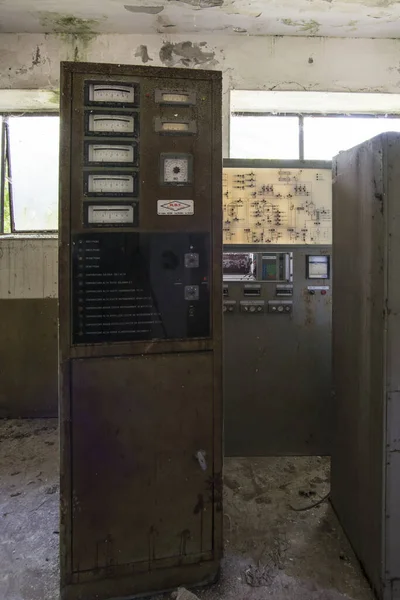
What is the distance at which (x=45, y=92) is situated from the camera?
3018 mm

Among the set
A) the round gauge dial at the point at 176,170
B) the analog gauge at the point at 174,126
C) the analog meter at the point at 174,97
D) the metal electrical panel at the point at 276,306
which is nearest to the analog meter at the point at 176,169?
the round gauge dial at the point at 176,170

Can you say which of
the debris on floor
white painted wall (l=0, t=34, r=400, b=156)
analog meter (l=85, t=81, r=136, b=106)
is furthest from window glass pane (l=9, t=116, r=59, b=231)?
the debris on floor

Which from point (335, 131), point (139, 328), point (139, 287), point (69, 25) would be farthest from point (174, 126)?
point (335, 131)

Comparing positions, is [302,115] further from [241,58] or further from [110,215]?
[110,215]

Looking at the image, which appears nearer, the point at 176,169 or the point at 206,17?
the point at 176,169

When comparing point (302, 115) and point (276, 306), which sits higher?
point (302, 115)

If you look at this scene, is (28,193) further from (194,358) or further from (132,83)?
(194,358)

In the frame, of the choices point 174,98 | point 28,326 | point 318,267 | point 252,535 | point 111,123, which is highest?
point 174,98

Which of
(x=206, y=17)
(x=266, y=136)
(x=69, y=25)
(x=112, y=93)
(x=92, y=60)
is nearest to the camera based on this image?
(x=112, y=93)

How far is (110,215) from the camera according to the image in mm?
1428

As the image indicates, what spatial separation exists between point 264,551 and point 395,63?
143 inches

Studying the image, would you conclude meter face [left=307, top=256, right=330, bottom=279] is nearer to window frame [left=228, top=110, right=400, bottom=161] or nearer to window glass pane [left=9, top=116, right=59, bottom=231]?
window frame [left=228, top=110, right=400, bottom=161]

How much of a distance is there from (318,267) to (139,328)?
1.54 m

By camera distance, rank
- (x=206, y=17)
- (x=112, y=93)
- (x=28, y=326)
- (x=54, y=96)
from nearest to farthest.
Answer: (x=112, y=93) < (x=206, y=17) < (x=54, y=96) < (x=28, y=326)
